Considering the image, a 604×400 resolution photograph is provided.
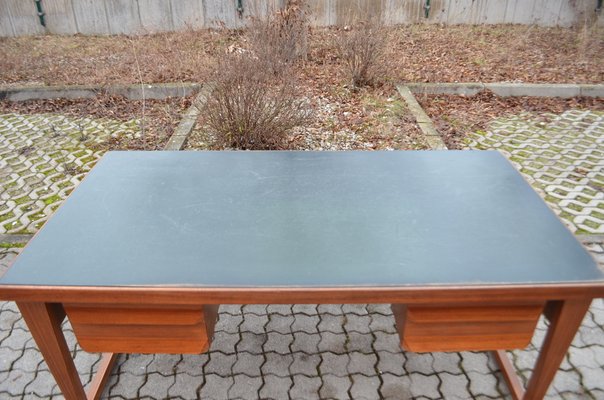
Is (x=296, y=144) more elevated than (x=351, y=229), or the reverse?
(x=351, y=229)

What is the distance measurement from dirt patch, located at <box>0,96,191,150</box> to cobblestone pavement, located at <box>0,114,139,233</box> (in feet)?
0.56

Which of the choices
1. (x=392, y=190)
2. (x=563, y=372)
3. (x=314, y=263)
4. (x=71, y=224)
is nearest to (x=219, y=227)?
(x=314, y=263)

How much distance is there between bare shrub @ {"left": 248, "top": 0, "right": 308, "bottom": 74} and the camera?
5156mm

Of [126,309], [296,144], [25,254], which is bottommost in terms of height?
[296,144]

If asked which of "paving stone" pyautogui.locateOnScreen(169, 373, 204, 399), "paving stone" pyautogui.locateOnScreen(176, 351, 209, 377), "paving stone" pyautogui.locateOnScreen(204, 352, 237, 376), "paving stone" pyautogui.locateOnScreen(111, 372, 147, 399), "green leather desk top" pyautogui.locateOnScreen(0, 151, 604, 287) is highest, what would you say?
"green leather desk top" pyautogui.locateOnScreen(0, 151, 604, 287)

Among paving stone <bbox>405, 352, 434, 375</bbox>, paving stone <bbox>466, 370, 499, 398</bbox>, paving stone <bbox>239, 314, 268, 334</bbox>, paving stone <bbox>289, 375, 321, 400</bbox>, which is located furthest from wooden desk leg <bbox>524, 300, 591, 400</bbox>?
paving stone <bbox>239, 314, 268, 334</bbox>

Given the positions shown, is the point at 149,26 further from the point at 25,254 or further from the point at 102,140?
the point at 25,254

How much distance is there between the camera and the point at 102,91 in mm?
6363

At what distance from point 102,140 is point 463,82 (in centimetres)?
505

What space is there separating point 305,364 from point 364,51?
475cm

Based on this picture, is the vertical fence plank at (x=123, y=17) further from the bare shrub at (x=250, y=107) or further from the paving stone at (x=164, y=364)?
the paving stone at (x=164, y=364)

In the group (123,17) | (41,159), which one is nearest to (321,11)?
(123,17)

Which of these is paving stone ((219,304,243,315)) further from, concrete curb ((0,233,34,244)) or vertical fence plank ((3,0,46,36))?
vertical fence plank ((3,0,46,36))

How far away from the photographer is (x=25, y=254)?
69.7 inches
